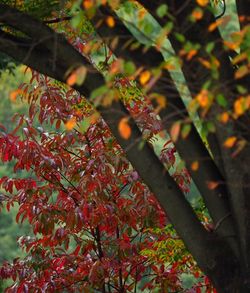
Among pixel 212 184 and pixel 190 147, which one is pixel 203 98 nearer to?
pixel 212 184

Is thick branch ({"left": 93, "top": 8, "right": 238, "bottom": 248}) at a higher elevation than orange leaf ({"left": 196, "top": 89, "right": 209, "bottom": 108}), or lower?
higher

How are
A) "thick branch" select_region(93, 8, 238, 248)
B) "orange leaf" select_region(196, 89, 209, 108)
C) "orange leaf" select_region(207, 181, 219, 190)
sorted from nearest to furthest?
1. "orange leaf" select_region(196, 89, 209, 108)
2. "orange leaf" select_region(207, 181, 219, 190)
3. "thick branch" select_region(93, 8, 238, 248)

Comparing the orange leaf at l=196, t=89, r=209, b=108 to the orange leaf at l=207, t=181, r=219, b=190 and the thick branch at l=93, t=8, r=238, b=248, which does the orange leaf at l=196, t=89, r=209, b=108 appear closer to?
the orange leaf at l=207, t=181, r=219, b=190

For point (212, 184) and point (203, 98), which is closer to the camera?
point (203, 98)

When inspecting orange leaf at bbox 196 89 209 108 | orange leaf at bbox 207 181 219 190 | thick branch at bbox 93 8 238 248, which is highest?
thick branch at bbox 93 8 238 248

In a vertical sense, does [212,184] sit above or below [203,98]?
above

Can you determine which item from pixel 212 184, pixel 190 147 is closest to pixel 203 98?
pixel 212 184

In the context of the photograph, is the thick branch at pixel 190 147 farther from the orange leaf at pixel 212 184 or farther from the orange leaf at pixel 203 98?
the orange leaf at pixel 203 98

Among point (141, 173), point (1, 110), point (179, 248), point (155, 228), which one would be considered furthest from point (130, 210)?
point (1, 110)

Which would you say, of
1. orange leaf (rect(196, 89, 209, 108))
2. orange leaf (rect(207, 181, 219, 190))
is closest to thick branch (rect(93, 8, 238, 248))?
→ orange leaf (rect(207, 181, 219, 190))

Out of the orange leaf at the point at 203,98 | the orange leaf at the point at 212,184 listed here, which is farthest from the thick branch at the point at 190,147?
the orange leaf at the point at 203,98

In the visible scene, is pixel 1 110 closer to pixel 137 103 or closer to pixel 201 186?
pixel 137 103

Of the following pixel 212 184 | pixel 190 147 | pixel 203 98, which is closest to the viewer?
pixel 203 98

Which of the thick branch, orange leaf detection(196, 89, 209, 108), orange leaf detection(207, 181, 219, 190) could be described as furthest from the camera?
the thick branch
